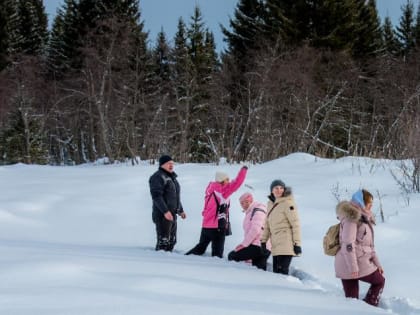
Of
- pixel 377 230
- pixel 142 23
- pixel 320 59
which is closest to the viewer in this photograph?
pixel 377 230

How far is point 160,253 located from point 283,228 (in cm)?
173

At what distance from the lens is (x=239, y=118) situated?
24922 mm

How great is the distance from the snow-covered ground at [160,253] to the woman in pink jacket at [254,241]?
0.26m

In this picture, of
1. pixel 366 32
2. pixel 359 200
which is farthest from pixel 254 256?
pixel 366 32

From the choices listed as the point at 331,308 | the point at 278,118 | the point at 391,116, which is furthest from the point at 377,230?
the point at 391,116

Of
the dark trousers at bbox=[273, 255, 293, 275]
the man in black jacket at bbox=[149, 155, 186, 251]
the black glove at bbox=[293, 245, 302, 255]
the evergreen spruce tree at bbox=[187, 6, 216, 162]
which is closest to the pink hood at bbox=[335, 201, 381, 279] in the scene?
the black glove at bbox=[293, 245, 302, 255]

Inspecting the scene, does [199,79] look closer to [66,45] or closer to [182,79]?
[182,79]

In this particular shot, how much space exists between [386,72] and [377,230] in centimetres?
1904

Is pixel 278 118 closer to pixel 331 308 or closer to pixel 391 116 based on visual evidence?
pixel 391 116

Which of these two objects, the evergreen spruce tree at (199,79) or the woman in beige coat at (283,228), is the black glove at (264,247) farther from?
the evergreen spruce tree at (199,79)

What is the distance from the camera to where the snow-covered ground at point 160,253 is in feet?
12.2

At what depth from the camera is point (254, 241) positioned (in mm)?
6469

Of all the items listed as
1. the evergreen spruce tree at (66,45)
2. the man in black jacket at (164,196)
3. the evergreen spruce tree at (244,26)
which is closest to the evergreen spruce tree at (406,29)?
the evergreen spruce tree at (244,26)

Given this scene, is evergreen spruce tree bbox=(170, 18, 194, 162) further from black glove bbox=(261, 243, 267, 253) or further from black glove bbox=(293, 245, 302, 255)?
black glove bbox=(293, 245, 302, 255)
